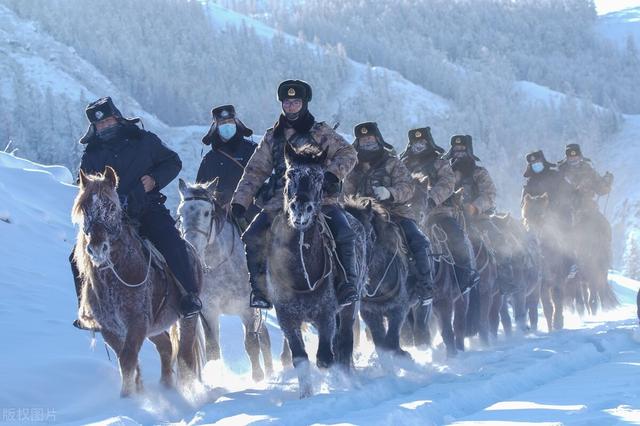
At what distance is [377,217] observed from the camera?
11.4 m

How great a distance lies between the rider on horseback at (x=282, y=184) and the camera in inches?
362

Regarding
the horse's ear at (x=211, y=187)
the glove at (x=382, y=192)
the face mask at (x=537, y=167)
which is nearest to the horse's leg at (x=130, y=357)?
the horse's ear at (x=211, y=187)

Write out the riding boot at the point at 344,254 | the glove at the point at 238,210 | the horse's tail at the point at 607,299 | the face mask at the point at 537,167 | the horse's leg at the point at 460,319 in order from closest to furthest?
the riding boot at the point at 344,254, the glove at the point at 238,210, the horse's leg at the point at 460,319, the face mask at the point at 537,167, the horse's tail at the point at 607,299

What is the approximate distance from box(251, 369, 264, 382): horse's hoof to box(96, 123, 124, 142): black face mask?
3192 mm

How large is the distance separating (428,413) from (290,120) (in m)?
3.78

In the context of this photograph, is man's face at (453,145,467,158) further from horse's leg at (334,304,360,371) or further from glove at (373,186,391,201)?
horse's leg at (334,304,360,371)

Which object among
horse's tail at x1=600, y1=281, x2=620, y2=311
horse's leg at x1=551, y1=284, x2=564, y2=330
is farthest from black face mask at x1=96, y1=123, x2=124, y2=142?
horse's tail at x1=600, y1=281, x2=620, y2=311

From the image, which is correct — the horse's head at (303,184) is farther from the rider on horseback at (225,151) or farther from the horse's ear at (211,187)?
the rider on horseback at (225,151)

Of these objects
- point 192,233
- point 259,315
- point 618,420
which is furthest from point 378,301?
point 618,420

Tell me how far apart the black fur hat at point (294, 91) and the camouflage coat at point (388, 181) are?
189 centimetres

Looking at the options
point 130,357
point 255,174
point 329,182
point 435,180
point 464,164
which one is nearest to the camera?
point 130,357

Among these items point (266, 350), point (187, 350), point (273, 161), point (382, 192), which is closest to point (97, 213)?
point (273, 161)

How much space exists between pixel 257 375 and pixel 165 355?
141 cm

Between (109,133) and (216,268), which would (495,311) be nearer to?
(216,268)
